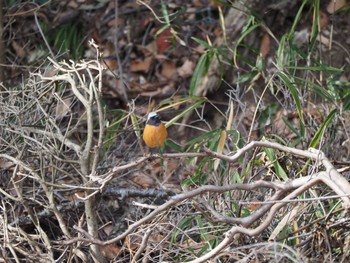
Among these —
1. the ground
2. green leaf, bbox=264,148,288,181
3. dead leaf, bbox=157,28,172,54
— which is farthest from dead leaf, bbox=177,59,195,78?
green leaf, bbox=264,148,288,181

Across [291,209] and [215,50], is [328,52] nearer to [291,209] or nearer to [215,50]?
[215,50]

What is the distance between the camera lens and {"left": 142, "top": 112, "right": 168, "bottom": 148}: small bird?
16.1ft

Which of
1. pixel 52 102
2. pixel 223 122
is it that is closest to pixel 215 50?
pixel 223 122

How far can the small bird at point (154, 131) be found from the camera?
490 cm

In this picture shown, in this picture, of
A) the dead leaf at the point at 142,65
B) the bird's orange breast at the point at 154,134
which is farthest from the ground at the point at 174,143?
the bird's orange breast at the point at 154,134

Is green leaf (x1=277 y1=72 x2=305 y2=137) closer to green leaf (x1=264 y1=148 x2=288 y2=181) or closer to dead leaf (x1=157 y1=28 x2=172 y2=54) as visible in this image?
green leaf (x1=264 y1=148 x2=288 y2=181)

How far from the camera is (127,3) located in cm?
757

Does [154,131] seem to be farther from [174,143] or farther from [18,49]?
[18,49]

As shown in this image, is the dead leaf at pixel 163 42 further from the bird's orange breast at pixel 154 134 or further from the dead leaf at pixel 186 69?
the bird's orange breast at pixel 154 134

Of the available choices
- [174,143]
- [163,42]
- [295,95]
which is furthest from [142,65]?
[295,95]

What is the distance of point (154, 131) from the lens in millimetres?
4902

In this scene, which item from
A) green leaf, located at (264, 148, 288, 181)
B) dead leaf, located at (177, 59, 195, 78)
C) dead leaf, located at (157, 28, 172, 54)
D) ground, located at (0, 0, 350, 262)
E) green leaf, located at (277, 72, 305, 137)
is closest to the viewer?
ground, located at (0, 0, 350, 262)

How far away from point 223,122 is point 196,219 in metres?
2.16

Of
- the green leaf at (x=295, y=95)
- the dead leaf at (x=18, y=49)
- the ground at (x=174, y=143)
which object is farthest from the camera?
the dead leaf at (x=18, y=49)
